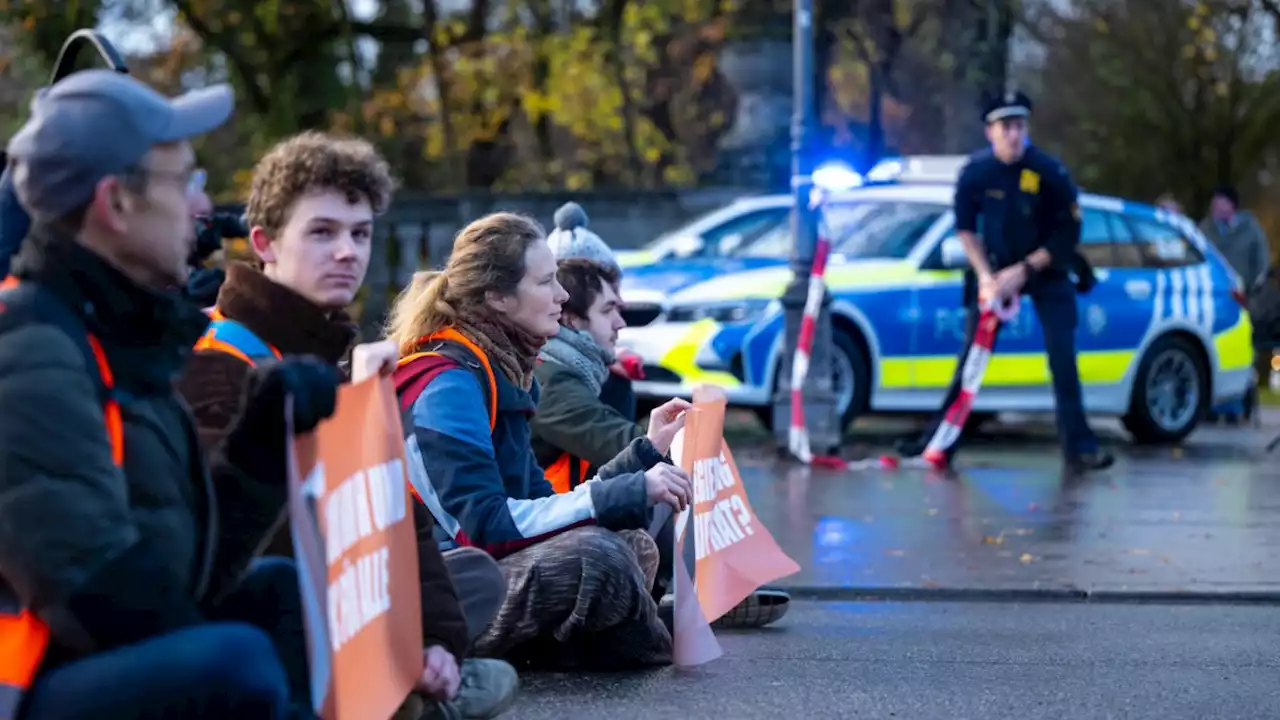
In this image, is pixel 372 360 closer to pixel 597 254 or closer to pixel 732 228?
Answer: pixel 597 254

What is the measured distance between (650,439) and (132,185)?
336 cm

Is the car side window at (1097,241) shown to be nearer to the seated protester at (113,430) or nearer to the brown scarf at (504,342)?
the brown scarf at (504,342)

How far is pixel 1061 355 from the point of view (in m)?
13.3

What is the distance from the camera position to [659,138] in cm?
3709

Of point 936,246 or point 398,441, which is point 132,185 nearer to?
point 398,441

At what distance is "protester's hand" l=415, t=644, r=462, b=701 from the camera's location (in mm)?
4363

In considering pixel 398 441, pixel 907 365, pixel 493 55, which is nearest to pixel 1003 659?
pixel 398 441

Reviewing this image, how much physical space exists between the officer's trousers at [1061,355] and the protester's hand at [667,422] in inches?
269

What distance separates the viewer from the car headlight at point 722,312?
1485 centimetres

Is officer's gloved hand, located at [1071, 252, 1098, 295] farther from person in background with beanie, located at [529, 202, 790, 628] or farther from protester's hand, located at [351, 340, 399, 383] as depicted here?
protester's hand, located at [351, 340, 399, 383]

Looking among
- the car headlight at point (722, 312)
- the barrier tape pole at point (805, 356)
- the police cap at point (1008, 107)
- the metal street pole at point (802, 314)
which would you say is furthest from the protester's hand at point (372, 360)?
the car headlight at point (722, 312)

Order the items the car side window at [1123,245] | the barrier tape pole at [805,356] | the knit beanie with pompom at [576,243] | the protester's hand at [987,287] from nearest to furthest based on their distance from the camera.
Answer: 1. the knit beanie with pompom at [576,243]
2. the protester's hand at [987,287]
3. the barrier tape pole at [805,356]
4. the car side window at [1123,245]

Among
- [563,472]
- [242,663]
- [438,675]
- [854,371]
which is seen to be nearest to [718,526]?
[563,472]

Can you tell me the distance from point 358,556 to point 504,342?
2.07 m
